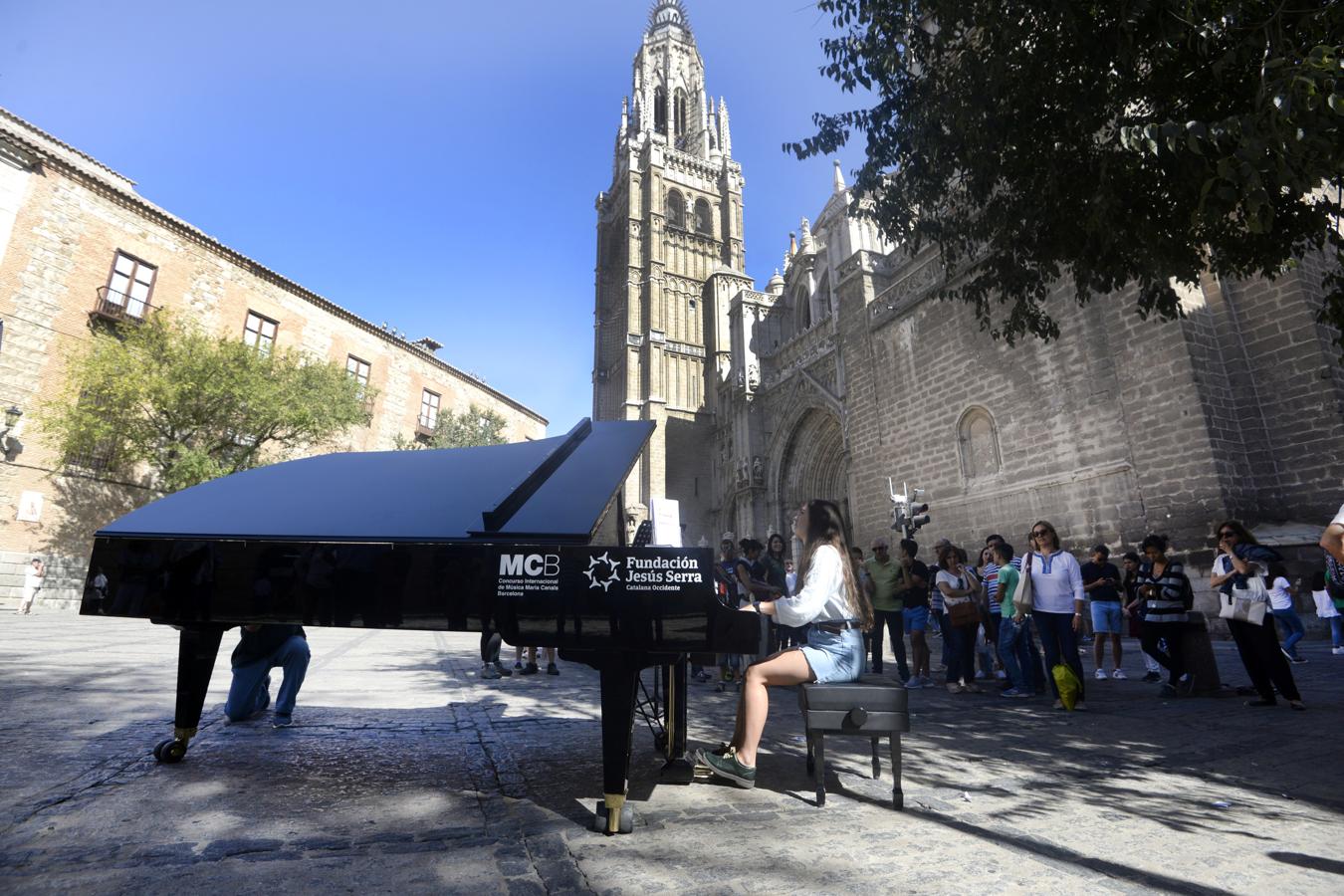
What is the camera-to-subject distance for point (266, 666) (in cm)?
442

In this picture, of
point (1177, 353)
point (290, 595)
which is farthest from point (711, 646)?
point (1177, 353)

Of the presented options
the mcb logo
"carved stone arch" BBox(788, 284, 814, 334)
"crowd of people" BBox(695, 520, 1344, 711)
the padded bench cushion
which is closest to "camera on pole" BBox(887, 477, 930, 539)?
"crowd of people" BBox(695, 520, 1344, 711)

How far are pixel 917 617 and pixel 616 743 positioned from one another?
18.5ft

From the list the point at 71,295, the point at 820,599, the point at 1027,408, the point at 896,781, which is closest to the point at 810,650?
the point at 820,599

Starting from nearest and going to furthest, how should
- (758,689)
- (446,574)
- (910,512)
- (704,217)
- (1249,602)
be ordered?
(446,574)
(758,689)
(1249,602)
(910,512)
(704,217)

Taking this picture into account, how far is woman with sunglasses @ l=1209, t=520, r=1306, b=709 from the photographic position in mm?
4898

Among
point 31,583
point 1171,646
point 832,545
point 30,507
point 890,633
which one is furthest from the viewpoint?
point 30,507

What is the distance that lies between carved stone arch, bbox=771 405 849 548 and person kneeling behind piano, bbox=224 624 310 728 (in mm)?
20180

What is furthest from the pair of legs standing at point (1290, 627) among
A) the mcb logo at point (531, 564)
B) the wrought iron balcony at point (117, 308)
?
the wrought iron balcony at point (117, 308)

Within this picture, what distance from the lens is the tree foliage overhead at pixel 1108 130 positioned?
385 cm

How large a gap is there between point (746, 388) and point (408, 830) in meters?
25.6

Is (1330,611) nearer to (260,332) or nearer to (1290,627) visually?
(1290,627)

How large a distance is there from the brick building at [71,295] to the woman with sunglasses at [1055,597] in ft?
73.4

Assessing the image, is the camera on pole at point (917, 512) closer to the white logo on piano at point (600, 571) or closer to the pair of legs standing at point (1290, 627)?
the pair of legs standing at point (1290, 627)
